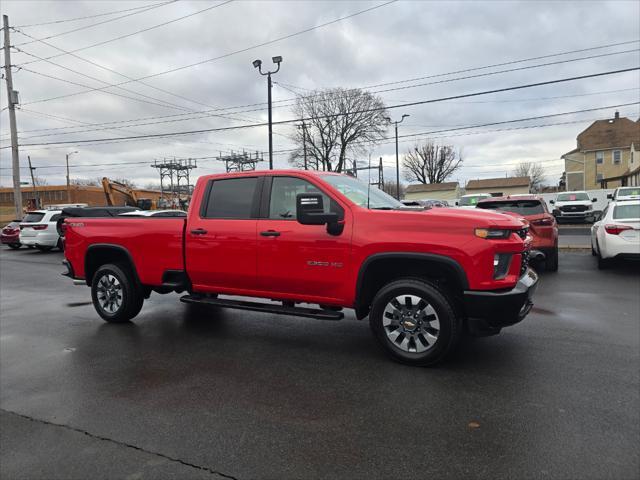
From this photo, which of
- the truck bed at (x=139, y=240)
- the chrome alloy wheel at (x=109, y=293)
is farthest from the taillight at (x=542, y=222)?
the chrome alloy wheel at (x=109, y=293)

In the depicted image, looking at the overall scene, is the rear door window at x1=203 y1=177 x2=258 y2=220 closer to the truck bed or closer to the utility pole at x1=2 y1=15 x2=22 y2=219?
the truck bed

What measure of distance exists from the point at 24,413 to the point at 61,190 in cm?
7818

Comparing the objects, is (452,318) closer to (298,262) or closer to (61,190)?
(298,262)

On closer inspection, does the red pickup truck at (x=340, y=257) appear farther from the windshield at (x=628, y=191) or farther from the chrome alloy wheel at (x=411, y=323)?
the windshield at (x=628, y=191)

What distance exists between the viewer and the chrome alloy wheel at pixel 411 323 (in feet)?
13.5

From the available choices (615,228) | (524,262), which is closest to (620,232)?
(615,228)

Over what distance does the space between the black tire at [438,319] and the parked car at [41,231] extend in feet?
54.6

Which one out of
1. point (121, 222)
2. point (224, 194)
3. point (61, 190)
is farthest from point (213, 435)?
point (61, 190)

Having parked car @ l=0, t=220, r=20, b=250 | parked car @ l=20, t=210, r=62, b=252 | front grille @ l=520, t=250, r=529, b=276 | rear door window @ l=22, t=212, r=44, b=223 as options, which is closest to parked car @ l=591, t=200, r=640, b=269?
front grille @ l=520, t=250, r=529, b=276

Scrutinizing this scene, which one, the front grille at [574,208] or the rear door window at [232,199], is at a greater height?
the rear door window at [232,199]

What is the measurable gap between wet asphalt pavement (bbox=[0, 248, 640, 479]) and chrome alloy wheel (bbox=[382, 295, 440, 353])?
9.5 inches

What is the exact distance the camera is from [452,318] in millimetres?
3984

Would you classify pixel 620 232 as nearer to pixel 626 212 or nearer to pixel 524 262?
pixel 626 212

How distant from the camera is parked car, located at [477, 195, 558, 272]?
355 inches
